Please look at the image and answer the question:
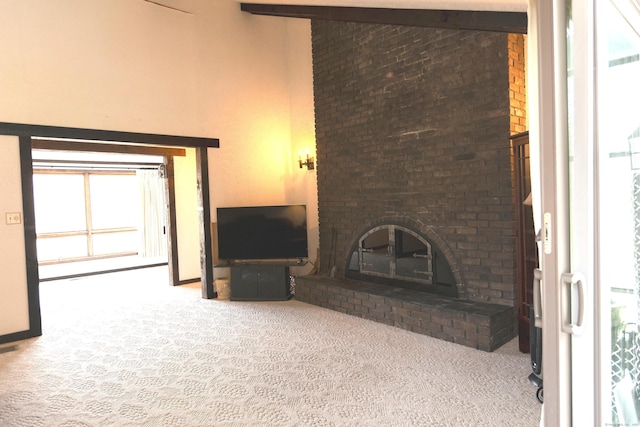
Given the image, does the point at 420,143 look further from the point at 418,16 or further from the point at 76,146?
the point at 76,146

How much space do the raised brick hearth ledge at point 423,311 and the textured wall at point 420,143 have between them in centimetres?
29

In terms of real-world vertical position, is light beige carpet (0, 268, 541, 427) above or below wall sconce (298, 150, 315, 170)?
below

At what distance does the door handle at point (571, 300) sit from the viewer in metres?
1.12

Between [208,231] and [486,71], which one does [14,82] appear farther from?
[486,71]

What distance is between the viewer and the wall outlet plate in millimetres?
3957

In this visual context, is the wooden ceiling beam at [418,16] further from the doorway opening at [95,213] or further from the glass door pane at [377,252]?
the doorway opening at [95,213]

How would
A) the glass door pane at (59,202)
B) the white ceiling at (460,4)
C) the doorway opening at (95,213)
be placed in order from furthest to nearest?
the glass door pane at (59,202) → the doorway opening at (95,213) → the white ceiling at (460,4)

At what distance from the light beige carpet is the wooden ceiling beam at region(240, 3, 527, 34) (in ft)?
8.33

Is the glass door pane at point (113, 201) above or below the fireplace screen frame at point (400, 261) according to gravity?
above

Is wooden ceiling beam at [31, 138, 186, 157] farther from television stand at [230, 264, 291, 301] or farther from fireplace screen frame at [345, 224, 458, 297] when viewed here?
fireplace screen frame at [345, 224, 458, 297]

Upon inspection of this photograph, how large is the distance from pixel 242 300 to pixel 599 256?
4.64m

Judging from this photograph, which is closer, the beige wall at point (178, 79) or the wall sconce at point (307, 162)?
the beige wall at point (178, 79)

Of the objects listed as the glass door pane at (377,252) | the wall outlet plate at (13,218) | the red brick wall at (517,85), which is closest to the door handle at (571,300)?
the red brick wall at (517,85)

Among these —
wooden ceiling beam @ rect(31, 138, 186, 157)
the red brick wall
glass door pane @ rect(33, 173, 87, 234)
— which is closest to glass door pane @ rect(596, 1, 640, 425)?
the red brick wall
